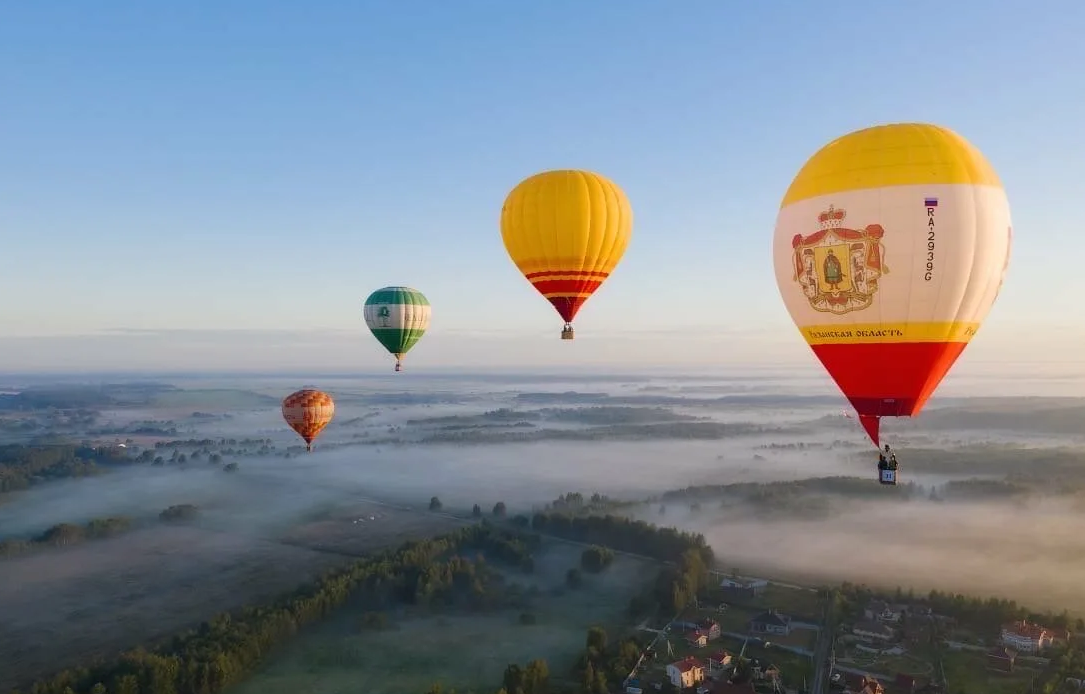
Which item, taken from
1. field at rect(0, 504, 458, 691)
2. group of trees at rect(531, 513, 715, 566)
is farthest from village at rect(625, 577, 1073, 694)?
field at rect(0, 504, 458, 691)

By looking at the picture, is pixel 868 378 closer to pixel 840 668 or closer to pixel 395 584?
pixel 840 668

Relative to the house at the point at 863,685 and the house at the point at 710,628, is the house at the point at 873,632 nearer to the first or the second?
the house at the point at 863,685

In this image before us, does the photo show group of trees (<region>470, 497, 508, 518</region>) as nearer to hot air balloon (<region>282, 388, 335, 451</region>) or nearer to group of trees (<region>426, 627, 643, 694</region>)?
hot air balloon (<region>282, 388, 335, 451</region>)

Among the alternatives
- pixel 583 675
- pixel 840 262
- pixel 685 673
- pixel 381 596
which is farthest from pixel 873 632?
pixel 840 262

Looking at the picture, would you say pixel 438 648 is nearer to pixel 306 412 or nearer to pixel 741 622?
pixel 306 412

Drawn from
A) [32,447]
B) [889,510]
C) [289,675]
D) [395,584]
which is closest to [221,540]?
[395,584]
